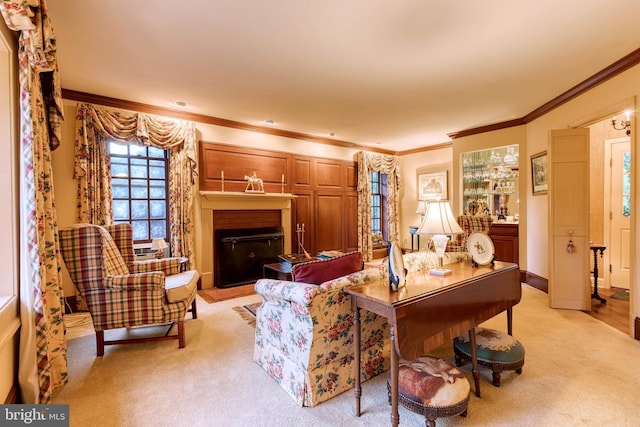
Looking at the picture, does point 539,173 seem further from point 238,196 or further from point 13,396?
point 13,396

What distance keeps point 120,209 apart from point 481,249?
4.19 metres

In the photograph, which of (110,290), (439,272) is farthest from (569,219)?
(110,290)

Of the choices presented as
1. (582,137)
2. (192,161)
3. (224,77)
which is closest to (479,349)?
(582,137)

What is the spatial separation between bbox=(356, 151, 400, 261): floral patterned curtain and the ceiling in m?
2.15

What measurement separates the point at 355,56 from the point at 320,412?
2.78 metres

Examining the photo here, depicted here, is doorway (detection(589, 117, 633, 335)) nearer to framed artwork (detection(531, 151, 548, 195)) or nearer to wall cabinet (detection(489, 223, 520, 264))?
framed artwork (detection(531, 151, 548, 195))

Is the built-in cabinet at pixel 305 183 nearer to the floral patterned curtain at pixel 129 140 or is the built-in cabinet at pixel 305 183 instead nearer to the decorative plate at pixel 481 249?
the floral patterned curtain at pixel 129 140

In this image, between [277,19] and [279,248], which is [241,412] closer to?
[277,19]

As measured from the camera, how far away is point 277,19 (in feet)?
7.07

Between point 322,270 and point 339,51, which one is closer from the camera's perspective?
point 322,270

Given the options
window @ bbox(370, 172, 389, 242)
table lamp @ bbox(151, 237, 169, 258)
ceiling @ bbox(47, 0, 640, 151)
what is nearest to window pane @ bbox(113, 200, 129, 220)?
table lamp @ bbox(151, 237, 169, 258)

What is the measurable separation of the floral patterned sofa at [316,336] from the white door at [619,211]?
4.10 m

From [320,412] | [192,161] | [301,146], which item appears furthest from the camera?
[301,146]

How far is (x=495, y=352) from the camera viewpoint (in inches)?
76.3
